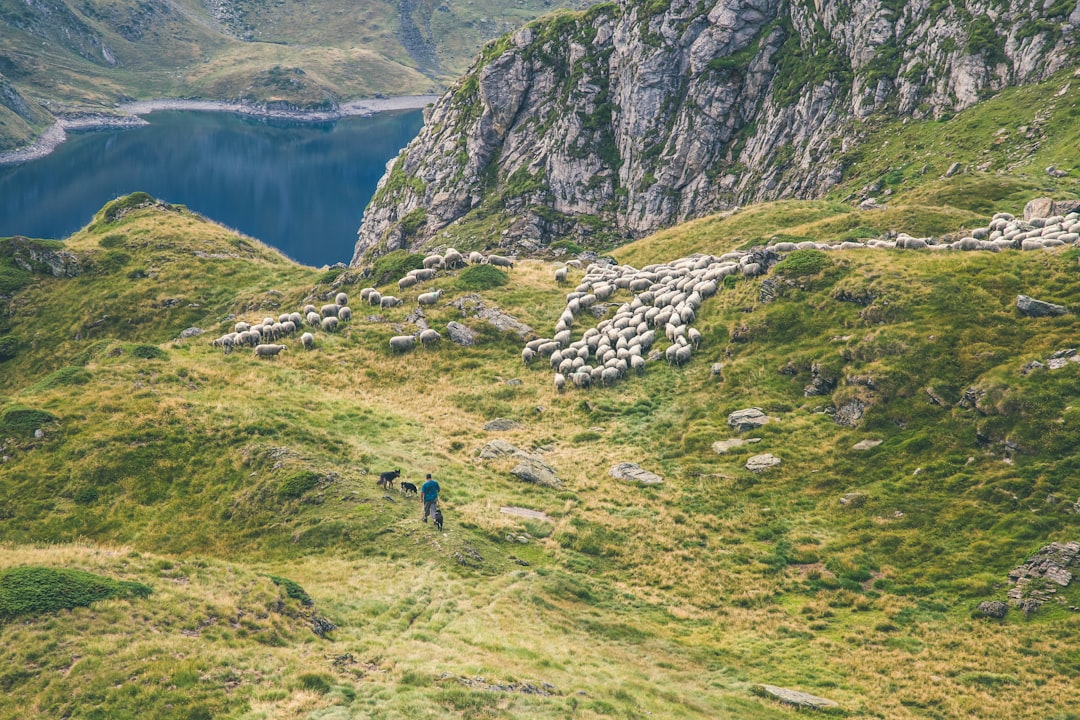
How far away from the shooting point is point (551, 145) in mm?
122250

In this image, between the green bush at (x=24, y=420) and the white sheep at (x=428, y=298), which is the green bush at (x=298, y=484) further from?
the white sheep at (x=428, y=298)

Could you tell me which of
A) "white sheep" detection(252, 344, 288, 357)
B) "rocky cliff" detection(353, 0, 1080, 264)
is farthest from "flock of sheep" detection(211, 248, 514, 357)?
"rocky cliff" detection(353, 0, 1080, 264)

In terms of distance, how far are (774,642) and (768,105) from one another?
98573 millimetres

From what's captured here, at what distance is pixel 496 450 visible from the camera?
38.7 metres

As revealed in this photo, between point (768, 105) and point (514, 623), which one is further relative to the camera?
point (768, 105)

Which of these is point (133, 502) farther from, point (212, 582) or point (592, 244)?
point (592, 244)

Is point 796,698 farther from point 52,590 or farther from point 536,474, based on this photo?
point 52,590

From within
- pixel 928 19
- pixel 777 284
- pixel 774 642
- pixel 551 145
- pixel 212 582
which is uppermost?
pixel 928 19

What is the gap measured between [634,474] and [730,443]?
542cm

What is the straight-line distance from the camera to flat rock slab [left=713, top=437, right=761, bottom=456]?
36219 mm

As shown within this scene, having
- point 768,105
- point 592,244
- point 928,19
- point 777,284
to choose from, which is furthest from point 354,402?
point 928,19

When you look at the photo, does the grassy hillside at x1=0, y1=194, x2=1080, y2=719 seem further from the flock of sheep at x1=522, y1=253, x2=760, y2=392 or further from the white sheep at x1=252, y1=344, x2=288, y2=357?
the flock of sheep at x1=522, y1=253, x2=760, y2=392

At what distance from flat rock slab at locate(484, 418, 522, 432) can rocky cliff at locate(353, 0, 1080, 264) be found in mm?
68935

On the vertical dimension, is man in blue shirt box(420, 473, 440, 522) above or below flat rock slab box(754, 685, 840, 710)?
above
